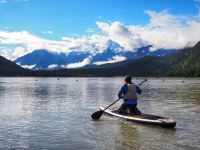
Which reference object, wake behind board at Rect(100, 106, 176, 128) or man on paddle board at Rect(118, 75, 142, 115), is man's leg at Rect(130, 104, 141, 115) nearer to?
man on paddle board at Rect(118, 75, 142, 115)

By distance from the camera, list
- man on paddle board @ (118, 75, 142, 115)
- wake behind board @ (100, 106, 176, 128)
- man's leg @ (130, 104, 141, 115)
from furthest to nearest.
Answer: man's leg @ (130, 104, 141, 115) → man on paddle board @ (118, 75, 142, 115) → wake behind board @ (100, 106, 176, 128)

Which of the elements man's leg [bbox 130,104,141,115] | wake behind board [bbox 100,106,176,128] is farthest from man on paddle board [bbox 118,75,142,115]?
wake behind board [bbox 100,106,176,128]

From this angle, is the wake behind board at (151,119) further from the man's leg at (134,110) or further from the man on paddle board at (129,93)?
the man on paddle board at (129,93)

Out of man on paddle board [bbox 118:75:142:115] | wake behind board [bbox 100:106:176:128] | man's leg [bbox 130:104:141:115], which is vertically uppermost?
man on paddle board [bbox 118:75:142:115]

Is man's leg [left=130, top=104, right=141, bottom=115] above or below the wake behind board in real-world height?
above

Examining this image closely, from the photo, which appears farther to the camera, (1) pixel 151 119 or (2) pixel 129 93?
(2) pixel 129 93

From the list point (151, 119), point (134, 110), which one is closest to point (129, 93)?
point (134, 110)

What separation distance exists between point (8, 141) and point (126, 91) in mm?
10186

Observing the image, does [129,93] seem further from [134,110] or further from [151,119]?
[151,119]

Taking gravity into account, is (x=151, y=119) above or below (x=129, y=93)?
below

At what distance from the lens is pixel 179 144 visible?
66.0 ft

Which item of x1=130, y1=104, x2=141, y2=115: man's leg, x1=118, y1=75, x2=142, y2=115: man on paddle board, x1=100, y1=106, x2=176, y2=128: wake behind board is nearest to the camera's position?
x1=100, y1=106, x2=176, y2=128: wake behind board

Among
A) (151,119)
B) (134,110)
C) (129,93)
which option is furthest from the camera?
(134,110)

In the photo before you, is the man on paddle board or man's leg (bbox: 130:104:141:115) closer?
the man on paddle board
